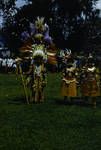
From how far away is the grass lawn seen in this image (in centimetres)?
1402

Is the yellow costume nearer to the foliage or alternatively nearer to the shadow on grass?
the shadow on grass

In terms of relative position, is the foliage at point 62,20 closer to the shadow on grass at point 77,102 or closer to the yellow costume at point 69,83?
the shadow on grass at point 77,102

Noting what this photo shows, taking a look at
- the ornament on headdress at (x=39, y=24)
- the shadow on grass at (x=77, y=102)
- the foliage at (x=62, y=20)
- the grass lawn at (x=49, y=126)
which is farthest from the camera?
the foliage at (x=62, y=20)

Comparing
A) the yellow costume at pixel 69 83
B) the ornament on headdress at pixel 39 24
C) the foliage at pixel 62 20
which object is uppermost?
the ornament on headdress at pixel 39 24

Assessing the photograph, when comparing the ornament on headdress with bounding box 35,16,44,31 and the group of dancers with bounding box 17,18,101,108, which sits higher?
the ornament on headdress with bounding box 35,16,44,31

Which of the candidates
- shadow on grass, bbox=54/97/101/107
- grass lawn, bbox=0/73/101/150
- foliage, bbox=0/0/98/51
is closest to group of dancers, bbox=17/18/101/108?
shadow on grass, bbox=54/97/101/107

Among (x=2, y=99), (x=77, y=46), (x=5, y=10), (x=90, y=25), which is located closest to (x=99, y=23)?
(x=90, y=25)

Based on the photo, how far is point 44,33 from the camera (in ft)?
77.9

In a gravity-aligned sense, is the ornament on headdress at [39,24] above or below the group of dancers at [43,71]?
above

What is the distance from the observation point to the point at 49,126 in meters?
16.8

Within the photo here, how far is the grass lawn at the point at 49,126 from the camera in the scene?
1402cm

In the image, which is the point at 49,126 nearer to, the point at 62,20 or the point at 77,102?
the point at 77,102

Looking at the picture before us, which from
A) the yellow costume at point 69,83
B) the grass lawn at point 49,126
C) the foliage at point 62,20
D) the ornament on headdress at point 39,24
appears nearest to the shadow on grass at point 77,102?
the grass lawn at point 49,126

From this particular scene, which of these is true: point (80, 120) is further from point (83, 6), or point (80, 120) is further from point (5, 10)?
point (83, 6)
